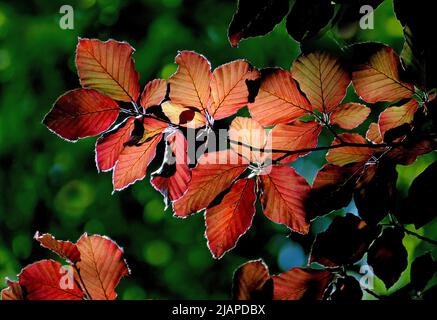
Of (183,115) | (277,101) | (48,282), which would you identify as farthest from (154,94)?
(48,282)

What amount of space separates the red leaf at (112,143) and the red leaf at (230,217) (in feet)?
0.54

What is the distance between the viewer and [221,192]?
0.58 metres

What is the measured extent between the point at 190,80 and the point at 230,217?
210 millimetres

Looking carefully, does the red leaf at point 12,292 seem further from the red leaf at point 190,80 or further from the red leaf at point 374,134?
the red leaf at point 374,134

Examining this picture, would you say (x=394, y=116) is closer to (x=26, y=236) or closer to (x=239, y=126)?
(x=239, y=126)

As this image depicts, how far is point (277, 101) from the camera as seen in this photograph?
1.91 ft

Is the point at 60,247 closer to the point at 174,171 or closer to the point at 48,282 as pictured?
the point at 48,282

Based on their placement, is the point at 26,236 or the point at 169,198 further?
the point at 26,236

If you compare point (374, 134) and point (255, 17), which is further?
point (374, 134)

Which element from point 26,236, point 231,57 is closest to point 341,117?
point 231,57

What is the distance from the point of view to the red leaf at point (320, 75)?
0.57 meters

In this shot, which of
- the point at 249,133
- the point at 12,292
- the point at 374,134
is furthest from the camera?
the point at 374,134
